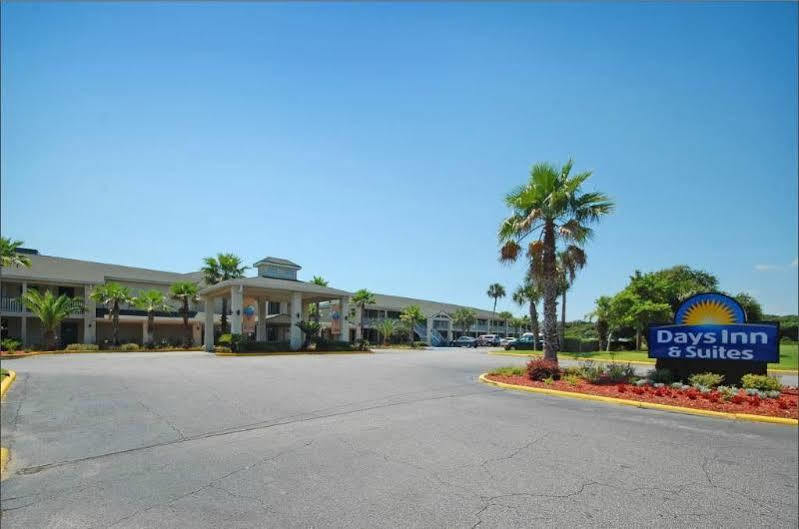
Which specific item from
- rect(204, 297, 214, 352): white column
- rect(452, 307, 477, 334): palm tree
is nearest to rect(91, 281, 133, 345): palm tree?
rect(204, 297, 214, 352): white column

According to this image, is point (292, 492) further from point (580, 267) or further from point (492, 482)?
point (580, 267)

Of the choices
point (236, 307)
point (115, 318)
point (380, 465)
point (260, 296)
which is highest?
point (260, 296)

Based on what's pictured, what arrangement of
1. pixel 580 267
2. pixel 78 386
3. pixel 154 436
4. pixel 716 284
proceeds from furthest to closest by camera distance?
pixel 716 284 < pixel 580 267 < pixel 78 386 < pixel 154 436

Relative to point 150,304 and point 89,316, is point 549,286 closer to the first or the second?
point 150,304

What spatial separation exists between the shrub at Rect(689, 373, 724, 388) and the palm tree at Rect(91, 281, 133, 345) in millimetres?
36560

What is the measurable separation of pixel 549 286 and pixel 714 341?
542cm

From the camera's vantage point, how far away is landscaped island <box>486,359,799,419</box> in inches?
422

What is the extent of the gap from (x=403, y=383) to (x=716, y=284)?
51.2 metres

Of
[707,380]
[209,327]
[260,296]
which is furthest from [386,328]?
[707,380]

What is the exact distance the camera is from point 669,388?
12.9m

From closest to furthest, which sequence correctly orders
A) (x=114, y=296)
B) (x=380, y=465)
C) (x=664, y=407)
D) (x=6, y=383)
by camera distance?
(x=380, y=465) < (x=664, y=407) < (x=6, y=383) < (x=114, y=296)

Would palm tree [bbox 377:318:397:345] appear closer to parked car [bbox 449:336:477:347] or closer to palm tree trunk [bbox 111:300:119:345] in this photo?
parked car [bbox 449:336:477:347]

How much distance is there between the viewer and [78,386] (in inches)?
501

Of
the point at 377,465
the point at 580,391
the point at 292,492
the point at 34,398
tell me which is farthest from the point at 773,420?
the point at 34,398
